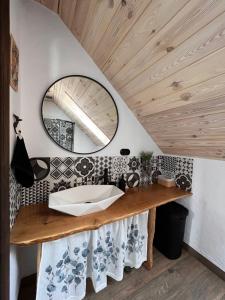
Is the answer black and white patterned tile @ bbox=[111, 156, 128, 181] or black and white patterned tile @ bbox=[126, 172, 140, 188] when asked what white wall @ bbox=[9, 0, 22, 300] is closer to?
black and white patterned tile @ bbox=[111, 156, 128, 181]

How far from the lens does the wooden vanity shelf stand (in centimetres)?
95

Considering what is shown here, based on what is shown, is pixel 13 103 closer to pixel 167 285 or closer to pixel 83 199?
pixel 83 199

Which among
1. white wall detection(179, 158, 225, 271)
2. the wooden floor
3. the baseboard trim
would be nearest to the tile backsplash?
white wall detection(179, 158, 225, 271)

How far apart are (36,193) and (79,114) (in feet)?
2.54

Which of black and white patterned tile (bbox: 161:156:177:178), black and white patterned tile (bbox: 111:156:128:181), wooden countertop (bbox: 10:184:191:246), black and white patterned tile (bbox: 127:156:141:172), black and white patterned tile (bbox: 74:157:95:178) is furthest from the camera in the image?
black and white patterned tile (bbox: 161:156:177:178)

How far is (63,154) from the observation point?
1.44 m

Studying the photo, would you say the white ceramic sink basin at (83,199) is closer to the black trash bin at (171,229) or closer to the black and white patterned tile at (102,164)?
the black and white patterned tile at (102,164)

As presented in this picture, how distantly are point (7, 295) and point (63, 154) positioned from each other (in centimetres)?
97

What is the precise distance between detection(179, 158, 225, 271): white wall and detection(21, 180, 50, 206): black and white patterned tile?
1.52 metres

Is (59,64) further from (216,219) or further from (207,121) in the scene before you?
(216,219)

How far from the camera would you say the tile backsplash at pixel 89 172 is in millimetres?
1326

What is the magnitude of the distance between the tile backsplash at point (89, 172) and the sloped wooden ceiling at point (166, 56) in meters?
0.39

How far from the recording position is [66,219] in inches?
44.4

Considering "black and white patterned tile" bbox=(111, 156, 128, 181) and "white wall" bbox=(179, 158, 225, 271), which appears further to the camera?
"black and white patterned tile" bbox=(111, 156, 128, 181)
